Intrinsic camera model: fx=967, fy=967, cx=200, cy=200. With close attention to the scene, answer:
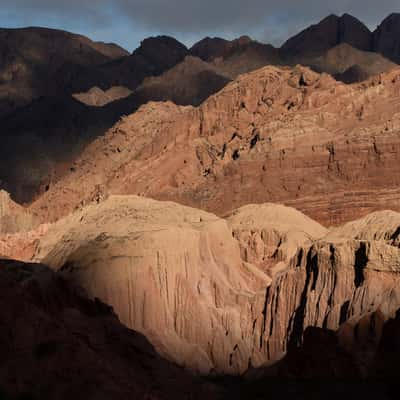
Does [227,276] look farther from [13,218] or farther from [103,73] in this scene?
[103,73]

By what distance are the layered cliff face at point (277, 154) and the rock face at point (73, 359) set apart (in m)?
25.5

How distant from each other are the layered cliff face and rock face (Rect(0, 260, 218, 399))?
2548cm

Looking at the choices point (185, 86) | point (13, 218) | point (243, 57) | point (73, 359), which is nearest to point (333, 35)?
point (243, 57)

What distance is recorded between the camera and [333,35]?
122m

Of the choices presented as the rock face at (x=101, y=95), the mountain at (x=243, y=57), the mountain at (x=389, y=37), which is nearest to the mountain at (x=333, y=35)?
the mountain at (x=389, y=37)

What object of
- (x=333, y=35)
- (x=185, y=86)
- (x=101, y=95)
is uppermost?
(x=333, y=35)

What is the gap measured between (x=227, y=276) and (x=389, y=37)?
91454 mm

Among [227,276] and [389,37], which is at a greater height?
[389,37]

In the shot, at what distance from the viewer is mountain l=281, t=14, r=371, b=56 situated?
12056 centimetres

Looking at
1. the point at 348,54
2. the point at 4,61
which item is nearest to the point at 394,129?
the point at 348,54

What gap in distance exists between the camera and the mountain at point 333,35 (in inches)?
4747

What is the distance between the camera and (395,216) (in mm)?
33312

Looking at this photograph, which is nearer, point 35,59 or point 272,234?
point 272,234

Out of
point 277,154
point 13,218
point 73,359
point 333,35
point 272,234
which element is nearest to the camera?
point 73,359
